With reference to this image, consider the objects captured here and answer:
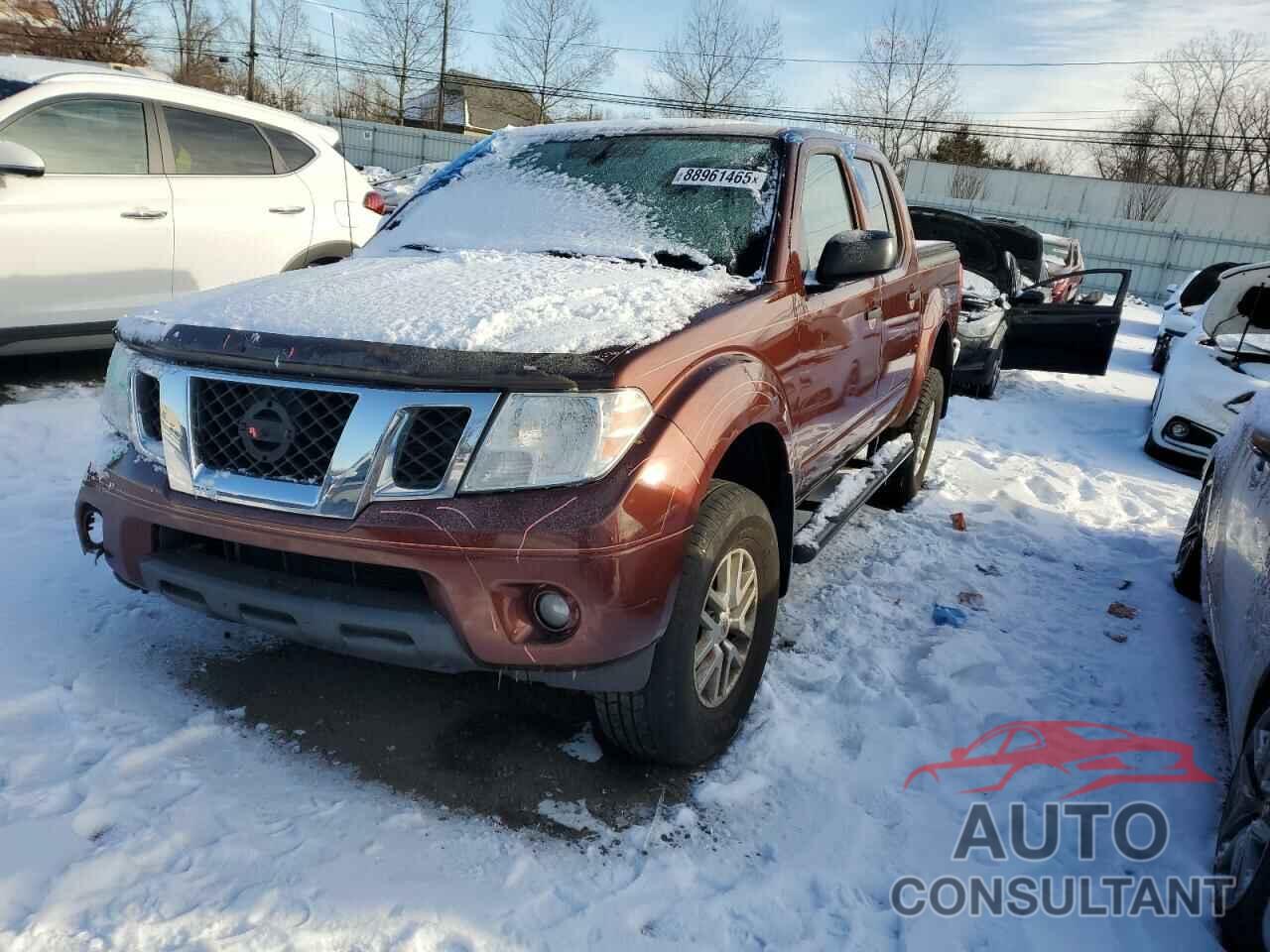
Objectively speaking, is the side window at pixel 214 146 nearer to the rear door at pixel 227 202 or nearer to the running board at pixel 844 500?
the rear door at pixel 227 202

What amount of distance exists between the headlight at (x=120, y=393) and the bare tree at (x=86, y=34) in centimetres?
2859

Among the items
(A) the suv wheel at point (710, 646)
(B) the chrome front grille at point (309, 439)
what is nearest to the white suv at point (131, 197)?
(B) the chrome front grille at point (309, 439)

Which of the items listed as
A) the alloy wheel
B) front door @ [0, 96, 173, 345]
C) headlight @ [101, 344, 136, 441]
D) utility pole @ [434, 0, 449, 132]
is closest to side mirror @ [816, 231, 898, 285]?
the alloy wheel

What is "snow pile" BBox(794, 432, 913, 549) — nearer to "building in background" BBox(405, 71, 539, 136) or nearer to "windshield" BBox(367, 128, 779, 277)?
"windshield" BBox(367, 128, 779, 277)

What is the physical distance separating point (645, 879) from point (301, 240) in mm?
5328

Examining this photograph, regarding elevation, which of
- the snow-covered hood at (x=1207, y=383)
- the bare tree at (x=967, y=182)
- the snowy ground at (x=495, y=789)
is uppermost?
the bare tree at (x=967, y=182)

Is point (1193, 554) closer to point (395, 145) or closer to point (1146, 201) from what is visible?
point (395, 145)

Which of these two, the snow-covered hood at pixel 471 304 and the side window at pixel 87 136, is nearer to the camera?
the snow-covered hood at pixel 471 304

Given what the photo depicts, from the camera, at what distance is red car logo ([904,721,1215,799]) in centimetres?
271

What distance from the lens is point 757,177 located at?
310 cm

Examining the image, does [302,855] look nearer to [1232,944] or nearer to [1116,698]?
[1232,944]

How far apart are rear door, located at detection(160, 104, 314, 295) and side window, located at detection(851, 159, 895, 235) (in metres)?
3.97

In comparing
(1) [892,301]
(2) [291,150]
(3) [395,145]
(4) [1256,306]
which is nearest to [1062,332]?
(4) [1256,306]

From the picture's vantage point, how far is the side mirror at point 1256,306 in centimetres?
597
